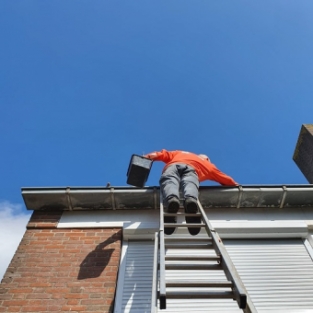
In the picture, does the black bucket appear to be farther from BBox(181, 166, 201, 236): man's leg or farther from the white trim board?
BBox(181, 166, 201, 236): man's leg

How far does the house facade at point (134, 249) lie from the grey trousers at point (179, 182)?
19.8 inches

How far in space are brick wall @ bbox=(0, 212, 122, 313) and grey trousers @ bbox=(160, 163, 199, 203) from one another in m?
1.13

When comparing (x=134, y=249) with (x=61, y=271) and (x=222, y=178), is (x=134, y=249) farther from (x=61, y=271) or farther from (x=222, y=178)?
(x=222, y=178)

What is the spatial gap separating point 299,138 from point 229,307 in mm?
8103

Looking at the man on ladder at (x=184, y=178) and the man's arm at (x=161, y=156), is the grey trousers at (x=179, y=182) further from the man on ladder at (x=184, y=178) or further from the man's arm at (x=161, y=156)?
the man's arm at (x=161, y=156)

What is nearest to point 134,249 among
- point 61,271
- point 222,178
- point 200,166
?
point 61,271

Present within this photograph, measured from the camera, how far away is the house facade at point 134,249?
3652 mm

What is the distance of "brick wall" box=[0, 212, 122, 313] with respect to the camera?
11.7 feet

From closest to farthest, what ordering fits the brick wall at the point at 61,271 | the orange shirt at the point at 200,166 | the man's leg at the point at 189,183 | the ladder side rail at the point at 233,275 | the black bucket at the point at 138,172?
the ladder side rail at the point at 233,275
the brick wall at the point at 61,271
the man's leg at the point at 189,183
the black bucket at the point at 138,172
the orange shirt at the point at 200,166

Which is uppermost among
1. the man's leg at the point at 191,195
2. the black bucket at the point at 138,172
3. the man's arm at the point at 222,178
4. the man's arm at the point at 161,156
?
the man's arm at the point at 161,156

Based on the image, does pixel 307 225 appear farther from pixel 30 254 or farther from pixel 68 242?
pixel 30 254

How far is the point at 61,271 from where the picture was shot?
3939 mm

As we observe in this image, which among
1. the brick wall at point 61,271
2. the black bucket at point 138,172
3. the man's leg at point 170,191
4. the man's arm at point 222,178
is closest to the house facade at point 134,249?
the brick wall at point 61,271

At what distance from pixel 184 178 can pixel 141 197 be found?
0.90 metres
